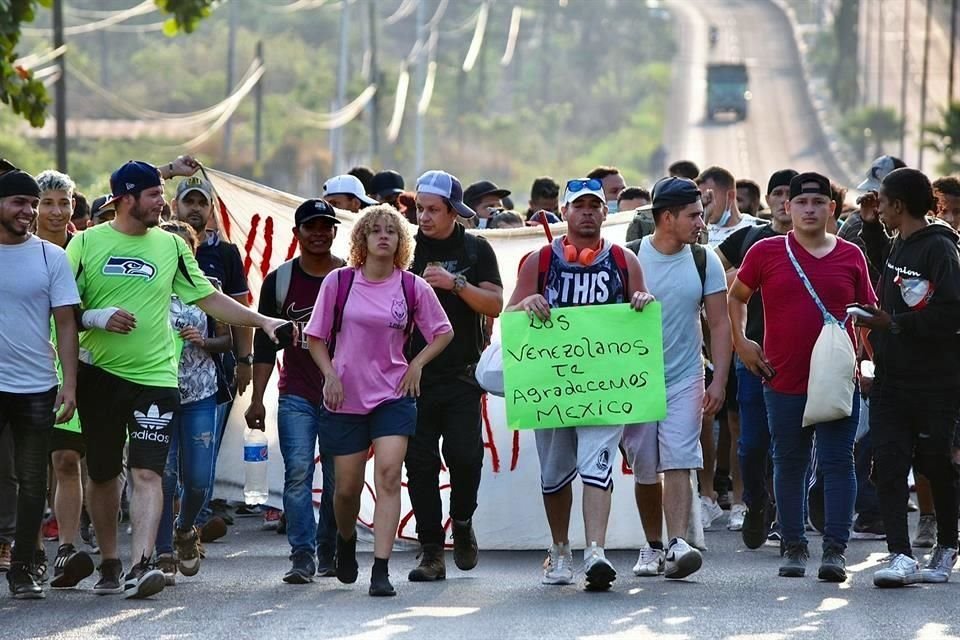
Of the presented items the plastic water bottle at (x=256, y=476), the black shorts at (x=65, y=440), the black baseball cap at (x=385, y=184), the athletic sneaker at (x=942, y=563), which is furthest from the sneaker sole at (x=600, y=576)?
the black baseball cap at (x=385, y=184)

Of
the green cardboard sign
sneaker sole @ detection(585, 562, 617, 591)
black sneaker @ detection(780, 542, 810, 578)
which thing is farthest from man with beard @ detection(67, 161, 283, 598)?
black sneaker @ detection(780, 542, 810, 578)

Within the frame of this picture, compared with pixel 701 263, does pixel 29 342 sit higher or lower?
lower

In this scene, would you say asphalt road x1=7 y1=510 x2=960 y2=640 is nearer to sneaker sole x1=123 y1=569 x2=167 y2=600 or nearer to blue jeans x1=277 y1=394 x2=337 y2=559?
sneaker sole x1=123 y1=569 x2=167 y2=600

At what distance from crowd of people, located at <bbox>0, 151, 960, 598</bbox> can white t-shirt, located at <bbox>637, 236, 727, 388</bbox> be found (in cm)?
1

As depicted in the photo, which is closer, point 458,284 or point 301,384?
point 458,284

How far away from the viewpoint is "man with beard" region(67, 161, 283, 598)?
30.0 feet

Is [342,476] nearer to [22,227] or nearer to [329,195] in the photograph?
[22,227]

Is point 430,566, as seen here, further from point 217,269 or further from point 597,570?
point 217,269

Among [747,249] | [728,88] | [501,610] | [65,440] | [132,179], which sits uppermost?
[728,88]

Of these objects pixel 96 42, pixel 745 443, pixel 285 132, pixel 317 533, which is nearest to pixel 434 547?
pixel 317 533

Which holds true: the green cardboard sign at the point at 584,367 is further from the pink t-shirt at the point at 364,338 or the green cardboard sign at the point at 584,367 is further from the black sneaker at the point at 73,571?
the black sneaker at the point at 73,571

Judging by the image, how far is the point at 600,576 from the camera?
9.16 m

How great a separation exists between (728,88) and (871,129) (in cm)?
670

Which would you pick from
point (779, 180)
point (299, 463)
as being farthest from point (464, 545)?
point (779, 180)
